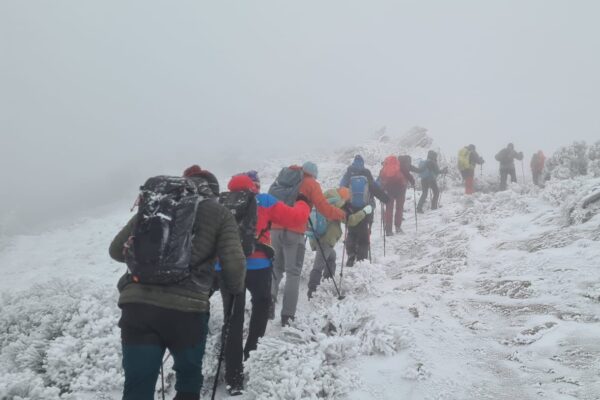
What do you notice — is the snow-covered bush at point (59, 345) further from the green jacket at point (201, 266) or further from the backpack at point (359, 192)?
the backpack at point (359, 192)

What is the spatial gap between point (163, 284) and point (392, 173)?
1185 cm

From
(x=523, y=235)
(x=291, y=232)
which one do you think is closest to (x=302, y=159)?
(x=523, y=235)

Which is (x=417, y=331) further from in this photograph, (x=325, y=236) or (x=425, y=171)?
(x=425, y=171)

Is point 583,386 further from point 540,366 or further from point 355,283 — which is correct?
point 355,283

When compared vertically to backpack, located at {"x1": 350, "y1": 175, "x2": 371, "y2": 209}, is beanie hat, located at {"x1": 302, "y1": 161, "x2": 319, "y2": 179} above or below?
above

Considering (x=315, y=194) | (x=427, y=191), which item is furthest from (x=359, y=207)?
(x=427, y=191)

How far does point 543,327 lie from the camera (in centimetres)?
544

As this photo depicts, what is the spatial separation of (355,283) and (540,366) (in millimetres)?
3508

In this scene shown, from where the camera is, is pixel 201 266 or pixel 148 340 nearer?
pixel 148 340

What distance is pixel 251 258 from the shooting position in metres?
5.14

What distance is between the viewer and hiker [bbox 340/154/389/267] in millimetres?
9594

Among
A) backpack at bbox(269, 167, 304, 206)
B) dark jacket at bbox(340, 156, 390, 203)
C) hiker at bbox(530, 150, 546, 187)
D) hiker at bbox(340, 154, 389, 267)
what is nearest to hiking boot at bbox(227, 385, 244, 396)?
backpack at bbox(269, 167, 304, 206)

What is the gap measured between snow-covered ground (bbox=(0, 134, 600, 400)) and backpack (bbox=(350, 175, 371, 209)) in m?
Answer: 1.81

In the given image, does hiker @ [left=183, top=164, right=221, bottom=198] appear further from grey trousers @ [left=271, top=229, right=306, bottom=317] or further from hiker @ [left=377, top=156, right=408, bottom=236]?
hiker @ [left=377, top=156, right=408, bottom=236]
